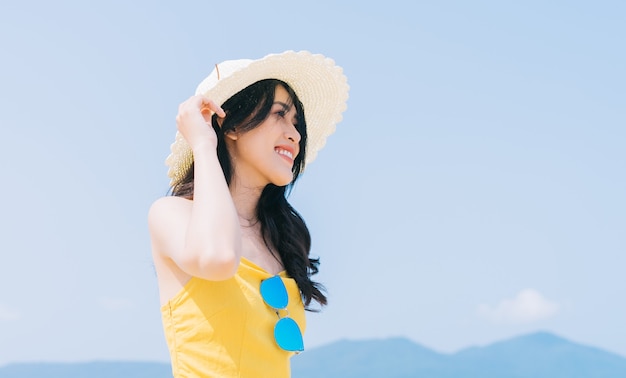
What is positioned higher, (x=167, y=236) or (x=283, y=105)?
(x=283, y=105)

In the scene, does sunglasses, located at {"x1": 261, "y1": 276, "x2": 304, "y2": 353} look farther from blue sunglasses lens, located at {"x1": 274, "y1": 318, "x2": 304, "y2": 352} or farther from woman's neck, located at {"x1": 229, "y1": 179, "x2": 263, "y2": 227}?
woman's neck, located at {"x1": 229, "y1": 179, "x2": 263, "y2": 227}

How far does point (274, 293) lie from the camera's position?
7.80 ft

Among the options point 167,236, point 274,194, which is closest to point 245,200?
point 274,194

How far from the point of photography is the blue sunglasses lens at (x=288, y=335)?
232 cm

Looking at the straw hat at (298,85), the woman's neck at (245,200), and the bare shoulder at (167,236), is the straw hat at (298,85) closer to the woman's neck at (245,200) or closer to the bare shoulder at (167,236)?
the woman's neck at (245,200)

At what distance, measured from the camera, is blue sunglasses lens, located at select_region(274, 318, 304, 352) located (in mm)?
2318

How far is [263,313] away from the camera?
7.58 feet

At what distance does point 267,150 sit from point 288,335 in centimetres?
54

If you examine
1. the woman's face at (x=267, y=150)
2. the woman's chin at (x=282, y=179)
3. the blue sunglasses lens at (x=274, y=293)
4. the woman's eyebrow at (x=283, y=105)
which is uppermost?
the woman's eyebrow at (x=283, y=105)

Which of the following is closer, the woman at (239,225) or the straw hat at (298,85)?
the woman at (239,225)

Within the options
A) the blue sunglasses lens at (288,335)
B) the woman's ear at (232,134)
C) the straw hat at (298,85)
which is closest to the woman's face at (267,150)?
the woman's ear at (232,134)

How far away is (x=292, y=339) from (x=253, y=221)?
0.46 m

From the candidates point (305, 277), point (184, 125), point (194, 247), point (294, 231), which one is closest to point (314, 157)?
point (294, 231)

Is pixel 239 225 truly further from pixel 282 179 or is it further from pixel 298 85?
pixel 298 85
